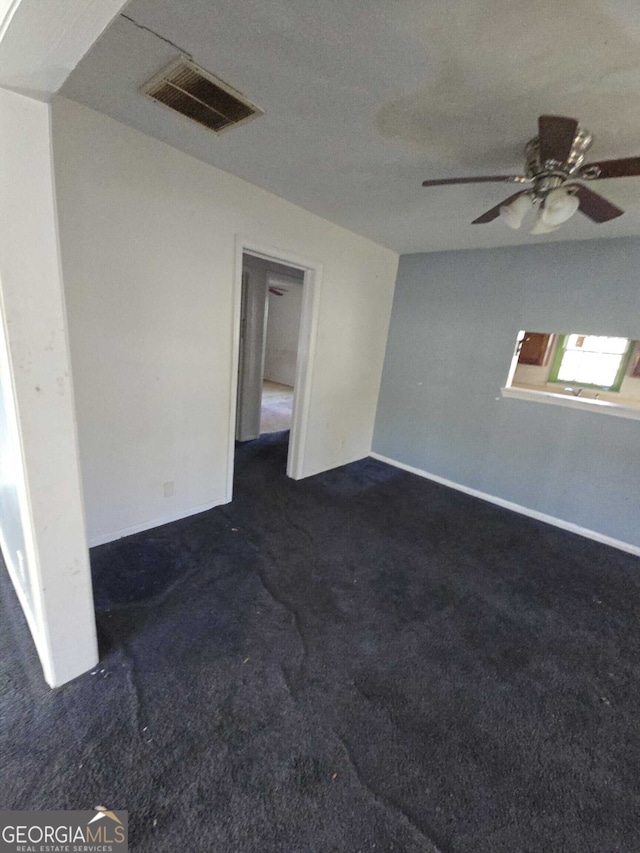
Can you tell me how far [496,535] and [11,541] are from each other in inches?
124

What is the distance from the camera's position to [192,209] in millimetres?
2125

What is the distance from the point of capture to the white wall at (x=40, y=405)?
3.20 feet

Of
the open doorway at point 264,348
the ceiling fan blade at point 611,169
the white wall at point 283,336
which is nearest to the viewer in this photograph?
the ceiling fan blade at point 611,169

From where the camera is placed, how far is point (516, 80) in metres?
1.22

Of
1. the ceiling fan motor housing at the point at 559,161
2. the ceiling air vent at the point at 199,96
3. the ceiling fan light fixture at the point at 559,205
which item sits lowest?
the ceiling fan light fixture at the point at 559,205

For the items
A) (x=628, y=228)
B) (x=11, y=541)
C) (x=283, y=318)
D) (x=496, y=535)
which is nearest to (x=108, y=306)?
(x=11, y=541)

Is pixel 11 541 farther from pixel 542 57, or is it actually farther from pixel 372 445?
pixel 372 445

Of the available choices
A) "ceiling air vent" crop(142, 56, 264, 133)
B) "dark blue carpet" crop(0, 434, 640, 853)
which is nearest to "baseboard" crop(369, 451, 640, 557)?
"dark blue carpet" crop(0, 434, 640, 853)

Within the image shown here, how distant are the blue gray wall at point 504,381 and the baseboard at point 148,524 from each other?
2.22 metres

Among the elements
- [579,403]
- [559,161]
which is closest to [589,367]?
[579,403]

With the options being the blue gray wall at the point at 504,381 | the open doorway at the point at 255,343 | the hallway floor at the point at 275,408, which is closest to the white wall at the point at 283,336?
the hallway floor at the point at 275,408

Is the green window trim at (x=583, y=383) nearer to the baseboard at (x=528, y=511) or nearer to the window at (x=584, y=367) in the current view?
the window at (x=584, y=367)

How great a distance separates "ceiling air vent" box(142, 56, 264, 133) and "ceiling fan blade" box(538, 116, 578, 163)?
1.14 meters

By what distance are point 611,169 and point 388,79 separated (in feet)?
3.03
